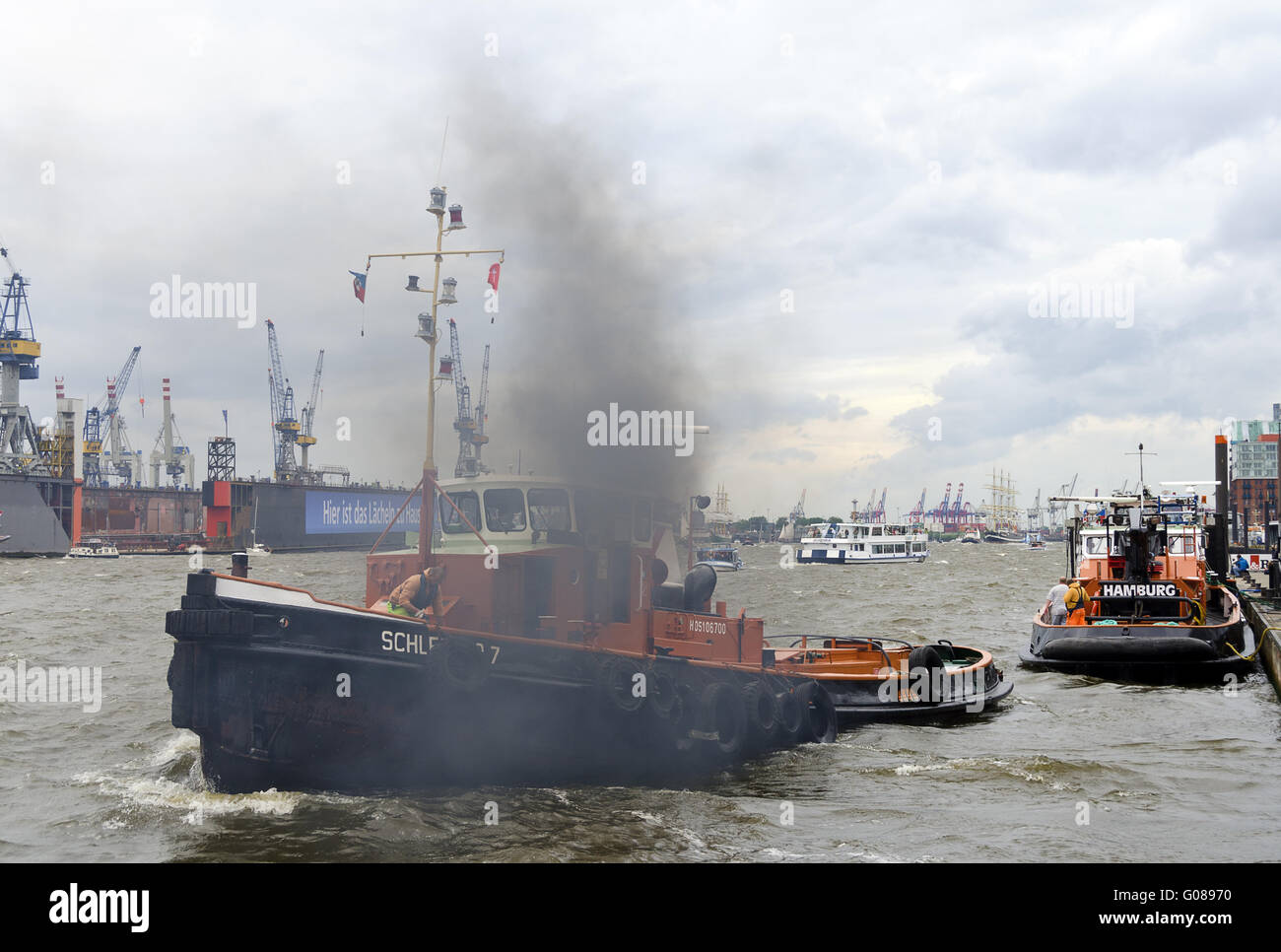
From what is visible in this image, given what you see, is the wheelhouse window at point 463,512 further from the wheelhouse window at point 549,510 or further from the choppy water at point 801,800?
the choppy water at point 801,800

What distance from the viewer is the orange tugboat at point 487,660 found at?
10250 millimetres

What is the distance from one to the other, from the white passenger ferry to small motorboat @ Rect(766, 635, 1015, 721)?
7671 centimetres

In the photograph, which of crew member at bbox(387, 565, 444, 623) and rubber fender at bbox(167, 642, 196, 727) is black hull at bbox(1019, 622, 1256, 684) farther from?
rubber fender at bbox(167, 642, 196, 727)

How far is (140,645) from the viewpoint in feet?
83.3

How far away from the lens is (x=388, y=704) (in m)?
10.7

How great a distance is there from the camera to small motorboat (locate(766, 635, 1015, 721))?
16.9m

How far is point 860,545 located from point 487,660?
85.6 meters

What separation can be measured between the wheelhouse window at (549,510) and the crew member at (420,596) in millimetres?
1451

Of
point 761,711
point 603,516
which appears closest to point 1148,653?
point 761,711

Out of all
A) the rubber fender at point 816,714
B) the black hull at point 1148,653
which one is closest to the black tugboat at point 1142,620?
the black hull at point 1148,653

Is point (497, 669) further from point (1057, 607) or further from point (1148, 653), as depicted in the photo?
point (1057, 607)
